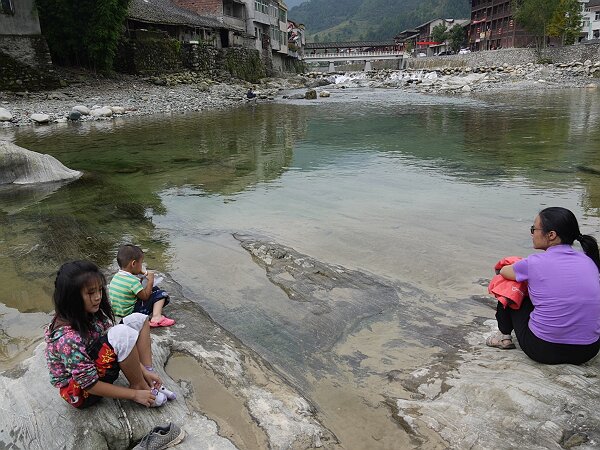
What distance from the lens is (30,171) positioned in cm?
1002

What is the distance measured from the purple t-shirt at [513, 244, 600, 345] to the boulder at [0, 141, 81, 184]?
32.2 feet

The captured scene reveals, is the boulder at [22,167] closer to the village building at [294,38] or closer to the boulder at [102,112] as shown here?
the boulder at [102,112]

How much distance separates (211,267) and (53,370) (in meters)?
3.05

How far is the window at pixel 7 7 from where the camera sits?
2383 cm

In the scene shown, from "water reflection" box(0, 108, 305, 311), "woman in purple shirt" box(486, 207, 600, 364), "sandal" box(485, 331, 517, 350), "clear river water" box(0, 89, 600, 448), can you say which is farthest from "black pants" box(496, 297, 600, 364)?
"water reflection" box(0, 108, 305, 311)

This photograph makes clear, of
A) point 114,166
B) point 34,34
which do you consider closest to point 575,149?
point 114,166

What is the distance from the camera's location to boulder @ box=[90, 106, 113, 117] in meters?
21.3

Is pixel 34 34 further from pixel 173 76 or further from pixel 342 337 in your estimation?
pixel 342 337

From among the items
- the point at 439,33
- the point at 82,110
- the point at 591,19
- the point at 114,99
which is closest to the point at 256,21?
the point at 114,99

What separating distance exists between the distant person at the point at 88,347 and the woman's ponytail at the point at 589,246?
9.75ft

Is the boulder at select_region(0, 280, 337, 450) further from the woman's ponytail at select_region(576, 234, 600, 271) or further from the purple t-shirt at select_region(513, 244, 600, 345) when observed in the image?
the woman's ponytail at select_region(576, 234, 600, 271)

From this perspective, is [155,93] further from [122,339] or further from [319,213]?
[122,339]

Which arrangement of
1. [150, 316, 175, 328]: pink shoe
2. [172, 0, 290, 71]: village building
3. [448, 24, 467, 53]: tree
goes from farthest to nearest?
[448, 24, 467, 53]: tree → [172, 0, 290, 71]: village building → [150, 316, 175, 328]: pink shoe

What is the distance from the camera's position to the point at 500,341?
3.72 metres
